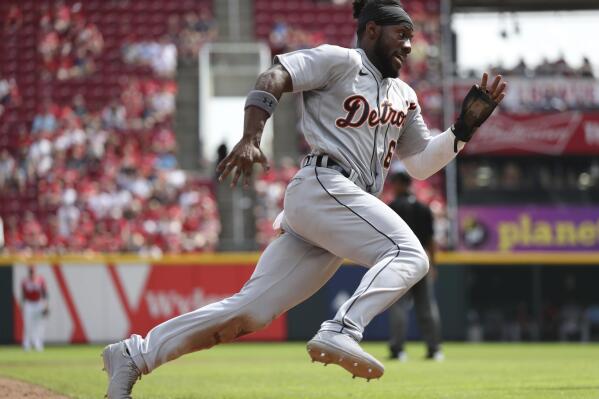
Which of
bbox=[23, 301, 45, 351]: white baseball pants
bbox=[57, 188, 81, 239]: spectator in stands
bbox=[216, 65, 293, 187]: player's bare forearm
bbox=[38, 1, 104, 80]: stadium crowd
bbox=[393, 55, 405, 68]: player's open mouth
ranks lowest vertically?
bbox=[23, 301, 45, 351]: white baseball pants

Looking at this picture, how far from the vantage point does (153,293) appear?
61.6 feet

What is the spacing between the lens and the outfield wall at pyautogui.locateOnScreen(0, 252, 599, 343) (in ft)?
60.7

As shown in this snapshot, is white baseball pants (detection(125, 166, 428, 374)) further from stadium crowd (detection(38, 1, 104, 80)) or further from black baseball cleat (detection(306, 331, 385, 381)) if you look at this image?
stadium crowd (detection(38, 1, 104, 80))

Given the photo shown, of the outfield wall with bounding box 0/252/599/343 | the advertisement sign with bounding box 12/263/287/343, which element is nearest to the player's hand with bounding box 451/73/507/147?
the outfield wall with bounding box 0/252/599/343

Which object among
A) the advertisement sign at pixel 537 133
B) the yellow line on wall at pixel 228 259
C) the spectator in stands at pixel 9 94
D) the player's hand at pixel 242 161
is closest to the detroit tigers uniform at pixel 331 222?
the player's hand at pixel 242 161

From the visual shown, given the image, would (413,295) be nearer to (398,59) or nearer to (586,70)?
(398,59)

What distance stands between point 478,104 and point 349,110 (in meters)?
0.77

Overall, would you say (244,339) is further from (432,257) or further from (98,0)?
(98,0)

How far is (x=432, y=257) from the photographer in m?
12.6

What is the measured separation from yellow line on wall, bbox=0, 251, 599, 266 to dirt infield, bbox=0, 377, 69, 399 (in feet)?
32.5

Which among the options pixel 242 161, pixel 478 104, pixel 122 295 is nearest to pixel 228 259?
pixel 122 295

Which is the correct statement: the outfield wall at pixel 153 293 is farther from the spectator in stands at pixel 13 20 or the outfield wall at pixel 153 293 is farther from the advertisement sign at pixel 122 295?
the spectator in stands at pixel 13 20

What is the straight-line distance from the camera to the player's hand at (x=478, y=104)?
5.88 metres

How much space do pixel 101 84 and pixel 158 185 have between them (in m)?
3.90
